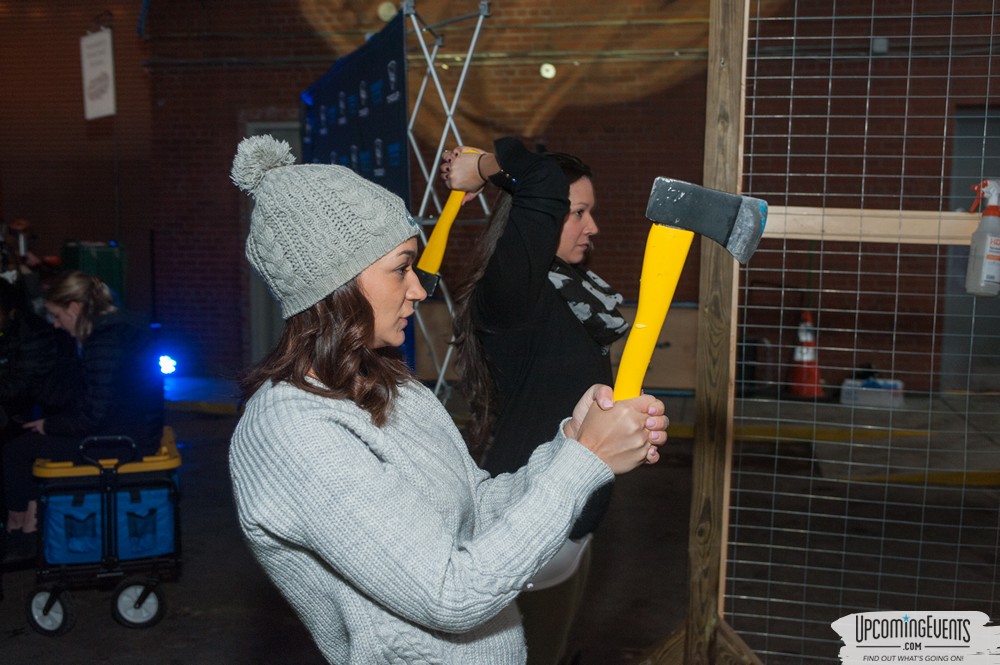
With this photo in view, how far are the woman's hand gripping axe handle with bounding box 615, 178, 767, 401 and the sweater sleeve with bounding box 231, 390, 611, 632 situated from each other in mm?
224

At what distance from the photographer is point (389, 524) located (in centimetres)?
124

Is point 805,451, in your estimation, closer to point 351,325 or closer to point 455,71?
point 455,71

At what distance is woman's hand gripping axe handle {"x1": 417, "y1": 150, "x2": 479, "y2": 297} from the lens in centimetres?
272

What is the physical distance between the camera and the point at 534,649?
246cm

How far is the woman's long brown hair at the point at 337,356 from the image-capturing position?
1.41m

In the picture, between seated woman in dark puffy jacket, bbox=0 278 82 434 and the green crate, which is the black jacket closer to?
seated woman in dark puffy jacket, bbox=0 278 82 434

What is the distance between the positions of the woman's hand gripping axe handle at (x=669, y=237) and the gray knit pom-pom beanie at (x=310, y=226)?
0.40m

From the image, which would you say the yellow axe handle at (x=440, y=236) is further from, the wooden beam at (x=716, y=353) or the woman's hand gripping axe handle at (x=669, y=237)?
the woman's hand gripping axe handle at (x=669, y=237)

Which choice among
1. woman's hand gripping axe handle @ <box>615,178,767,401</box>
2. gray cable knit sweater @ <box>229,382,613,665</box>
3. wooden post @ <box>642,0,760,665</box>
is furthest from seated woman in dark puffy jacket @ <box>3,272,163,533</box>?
woman's hand gripping axe handle @ <box>615,178,767,401</box>

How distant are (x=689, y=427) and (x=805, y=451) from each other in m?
0.98

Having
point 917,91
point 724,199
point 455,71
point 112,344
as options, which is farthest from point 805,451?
point 724,199

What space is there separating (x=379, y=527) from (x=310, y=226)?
467 millimetres

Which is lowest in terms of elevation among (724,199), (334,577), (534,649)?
(534,649)

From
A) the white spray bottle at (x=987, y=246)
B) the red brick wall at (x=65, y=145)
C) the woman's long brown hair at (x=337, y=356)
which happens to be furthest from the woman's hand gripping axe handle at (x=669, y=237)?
the red brick wall at (x=65, y=145)
